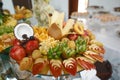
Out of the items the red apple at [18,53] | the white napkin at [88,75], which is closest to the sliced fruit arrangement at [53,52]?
the red apple at [18,53]

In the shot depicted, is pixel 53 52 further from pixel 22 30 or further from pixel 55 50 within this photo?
pixel 22 30

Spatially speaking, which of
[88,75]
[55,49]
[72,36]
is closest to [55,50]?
[55,49]

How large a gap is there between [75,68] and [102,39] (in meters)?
0.75

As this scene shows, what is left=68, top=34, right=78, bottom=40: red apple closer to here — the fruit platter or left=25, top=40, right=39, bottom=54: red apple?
the fruit platter

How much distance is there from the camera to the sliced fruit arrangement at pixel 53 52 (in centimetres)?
55

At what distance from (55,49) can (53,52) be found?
0.5 inches

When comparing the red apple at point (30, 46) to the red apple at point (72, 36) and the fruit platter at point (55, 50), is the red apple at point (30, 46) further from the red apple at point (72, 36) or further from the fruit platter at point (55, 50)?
the red apple at point (72, 36)

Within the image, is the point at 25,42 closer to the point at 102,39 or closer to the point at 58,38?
the point at 58,38

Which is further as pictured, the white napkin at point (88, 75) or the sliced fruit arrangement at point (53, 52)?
the white napkin at point (88, 75)

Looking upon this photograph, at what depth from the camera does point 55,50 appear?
57 cm

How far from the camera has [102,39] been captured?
1247mm

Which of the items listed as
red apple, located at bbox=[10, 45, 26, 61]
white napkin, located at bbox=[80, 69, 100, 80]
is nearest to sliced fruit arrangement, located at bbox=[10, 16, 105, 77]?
red apple, located at bbox=[10, 45, 26, 61]

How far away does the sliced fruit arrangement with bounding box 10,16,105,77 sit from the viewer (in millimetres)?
551

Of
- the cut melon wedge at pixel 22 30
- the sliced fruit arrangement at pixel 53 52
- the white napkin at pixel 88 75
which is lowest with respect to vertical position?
the white napkin at pixel 88 75
